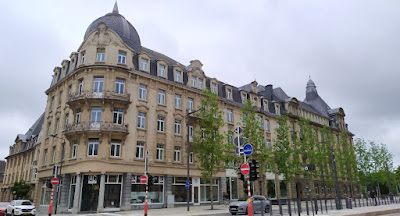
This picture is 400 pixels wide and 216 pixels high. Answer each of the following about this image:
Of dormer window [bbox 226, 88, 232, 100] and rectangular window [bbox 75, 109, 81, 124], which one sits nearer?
rectangular window [bbox 75, 109, 81, 124]

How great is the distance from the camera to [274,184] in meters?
43.4

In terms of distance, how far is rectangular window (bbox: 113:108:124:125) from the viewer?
29.0m

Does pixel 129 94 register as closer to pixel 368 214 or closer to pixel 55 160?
pixel 55 160

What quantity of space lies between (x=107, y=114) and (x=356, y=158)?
41.8 m

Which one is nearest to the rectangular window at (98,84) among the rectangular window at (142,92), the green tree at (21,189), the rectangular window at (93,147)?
the rectangular window at (142,92)

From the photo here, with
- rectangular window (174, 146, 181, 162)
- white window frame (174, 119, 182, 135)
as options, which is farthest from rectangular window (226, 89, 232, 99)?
rectangular window (174, 146, 181, 162)

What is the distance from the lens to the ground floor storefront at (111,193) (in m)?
26.7

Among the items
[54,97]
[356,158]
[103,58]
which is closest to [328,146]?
[356,158]

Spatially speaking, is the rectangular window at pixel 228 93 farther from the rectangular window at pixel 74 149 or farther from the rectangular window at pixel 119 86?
the rectangular window at pixel 74 149

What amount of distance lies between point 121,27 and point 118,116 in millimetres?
10457

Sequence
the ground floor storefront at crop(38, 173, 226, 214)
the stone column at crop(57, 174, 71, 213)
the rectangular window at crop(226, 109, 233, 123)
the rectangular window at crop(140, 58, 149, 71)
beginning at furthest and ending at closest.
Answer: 1. the rectangular window at crop(226, 109, 233, 123)
2. the rectangular window at crop(140, 58, 149, 71)
3. the stone column at crop(57, 174, 71, 213)
4. the ground floor storefront at crop(38, 173, 226, 214)

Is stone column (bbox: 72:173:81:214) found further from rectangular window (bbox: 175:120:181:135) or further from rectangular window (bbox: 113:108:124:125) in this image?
rectangular window (bbox: 175:120:181:135)

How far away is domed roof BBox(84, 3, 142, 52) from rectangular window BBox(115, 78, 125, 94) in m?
4.78

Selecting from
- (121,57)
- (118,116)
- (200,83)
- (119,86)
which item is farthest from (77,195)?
(200,83)
